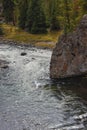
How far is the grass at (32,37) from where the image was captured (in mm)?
84912

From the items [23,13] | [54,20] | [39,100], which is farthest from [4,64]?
[54,20]

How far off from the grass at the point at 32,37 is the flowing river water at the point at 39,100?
24.6 metres

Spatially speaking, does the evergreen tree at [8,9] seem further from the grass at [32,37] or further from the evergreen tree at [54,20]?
the evergreen tree at [54,20]

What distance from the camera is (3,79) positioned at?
51156mm

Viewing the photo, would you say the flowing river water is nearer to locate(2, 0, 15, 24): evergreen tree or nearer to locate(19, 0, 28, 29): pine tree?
locate(19, 0, 28, 29): pine tree

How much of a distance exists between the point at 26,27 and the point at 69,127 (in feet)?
227

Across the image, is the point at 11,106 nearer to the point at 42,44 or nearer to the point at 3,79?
the point at 3,79

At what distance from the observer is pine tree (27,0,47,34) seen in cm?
9369

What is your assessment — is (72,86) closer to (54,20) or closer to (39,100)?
(39,100)

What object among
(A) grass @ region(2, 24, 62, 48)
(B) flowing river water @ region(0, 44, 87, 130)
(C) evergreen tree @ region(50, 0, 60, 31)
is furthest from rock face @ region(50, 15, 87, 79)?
(C) evergreen tree @ region(50, 0, 60, 31)

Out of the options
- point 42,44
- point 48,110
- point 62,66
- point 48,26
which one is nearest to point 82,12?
point 42,44

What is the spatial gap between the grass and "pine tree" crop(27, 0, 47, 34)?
6.78ft

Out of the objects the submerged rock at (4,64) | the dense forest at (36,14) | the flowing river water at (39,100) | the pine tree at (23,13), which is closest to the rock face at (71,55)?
the flowing river water at (39,100)

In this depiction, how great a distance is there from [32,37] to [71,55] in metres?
44.8
